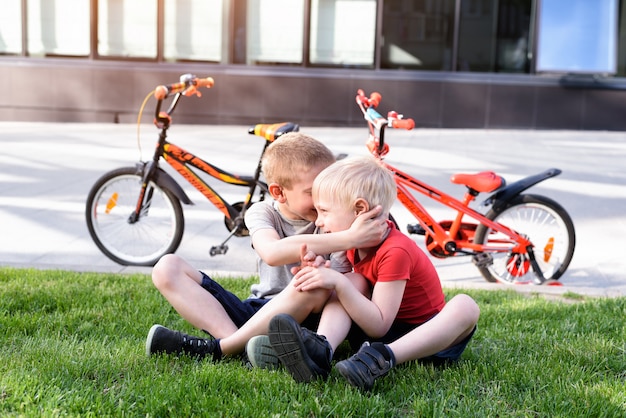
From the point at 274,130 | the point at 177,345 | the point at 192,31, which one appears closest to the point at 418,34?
the point at 192,31

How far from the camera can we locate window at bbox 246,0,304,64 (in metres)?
16.8

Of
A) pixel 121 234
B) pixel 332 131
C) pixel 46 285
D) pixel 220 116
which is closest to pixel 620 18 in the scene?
pixel 332 131

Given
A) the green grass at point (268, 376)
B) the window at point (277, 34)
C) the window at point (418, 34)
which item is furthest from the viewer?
the window at point (277, 34)

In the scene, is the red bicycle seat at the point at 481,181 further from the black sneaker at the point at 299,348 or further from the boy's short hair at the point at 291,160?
the black sneaker at the point at 299,348

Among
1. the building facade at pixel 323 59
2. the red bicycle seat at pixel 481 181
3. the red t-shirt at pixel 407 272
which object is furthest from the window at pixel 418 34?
the red t-shirt at pixel 407 272

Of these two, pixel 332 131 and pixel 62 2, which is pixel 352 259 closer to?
pixel 332 131

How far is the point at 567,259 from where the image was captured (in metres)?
6.36

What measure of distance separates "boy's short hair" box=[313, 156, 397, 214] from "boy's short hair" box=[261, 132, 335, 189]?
0.19 m

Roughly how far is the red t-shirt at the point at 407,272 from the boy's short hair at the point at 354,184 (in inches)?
6.4

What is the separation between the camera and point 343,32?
16.7 metres

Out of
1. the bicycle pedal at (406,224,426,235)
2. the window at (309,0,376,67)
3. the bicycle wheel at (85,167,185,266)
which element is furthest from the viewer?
the window at (309,0,376,67)

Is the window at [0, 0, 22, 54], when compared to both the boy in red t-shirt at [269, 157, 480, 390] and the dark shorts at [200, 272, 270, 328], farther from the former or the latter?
the boy in red t-shirt at [269, 157, 480, 390]

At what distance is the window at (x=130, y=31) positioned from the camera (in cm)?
1700

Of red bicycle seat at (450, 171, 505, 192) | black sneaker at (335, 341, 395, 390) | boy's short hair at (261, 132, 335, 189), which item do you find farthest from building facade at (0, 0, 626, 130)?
black sneaker at (335, 341, 395, 390)
